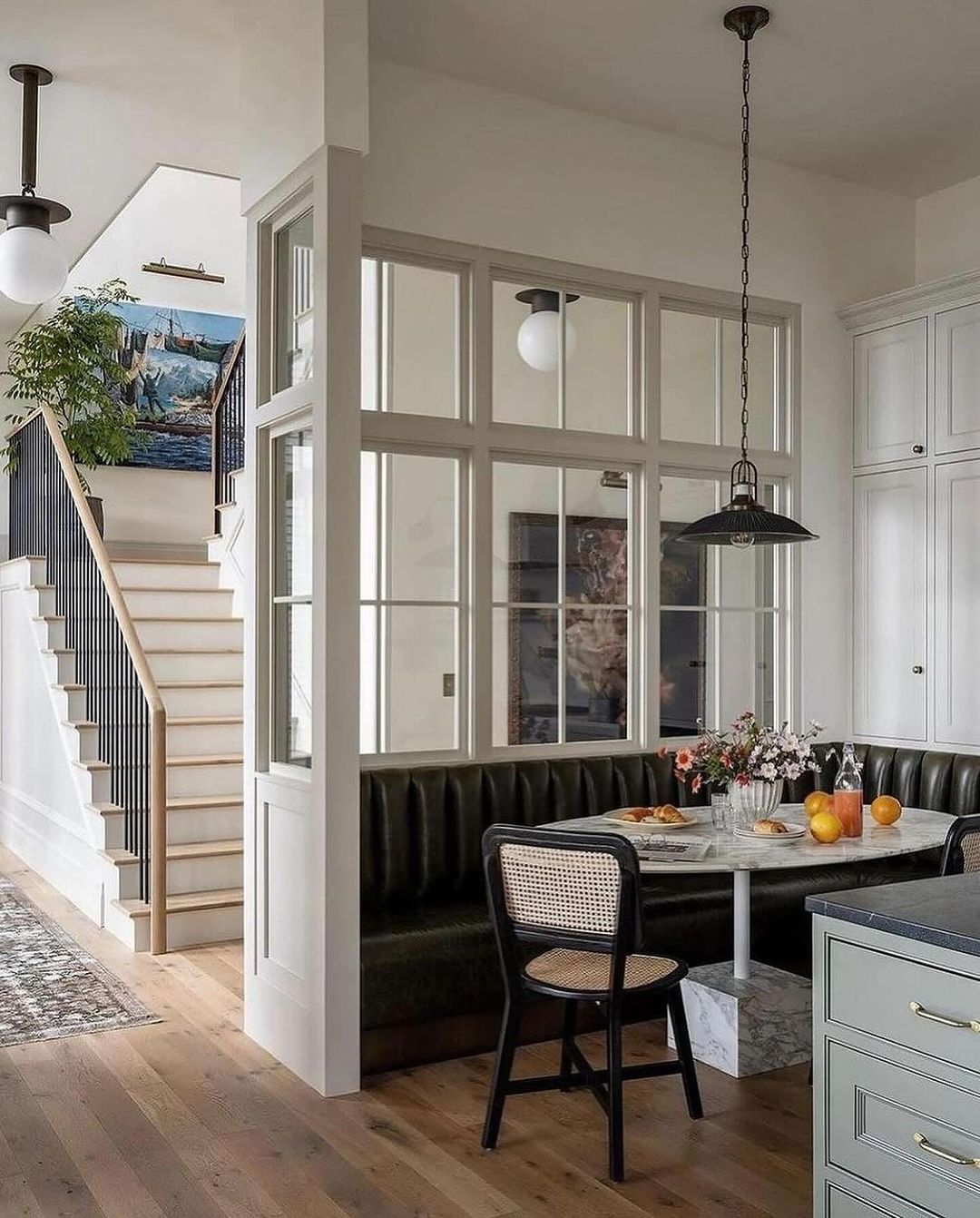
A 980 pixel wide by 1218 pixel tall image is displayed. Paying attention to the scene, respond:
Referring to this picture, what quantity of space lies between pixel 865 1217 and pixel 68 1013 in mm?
3104

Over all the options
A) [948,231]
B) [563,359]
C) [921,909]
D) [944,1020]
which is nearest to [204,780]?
[563,359]

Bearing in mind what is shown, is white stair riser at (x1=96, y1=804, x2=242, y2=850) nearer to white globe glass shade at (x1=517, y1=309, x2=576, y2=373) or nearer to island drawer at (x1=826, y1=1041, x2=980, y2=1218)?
white globe glass shade at (x1=517, y1=309, x2=576, y2=373)

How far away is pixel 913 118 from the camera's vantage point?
192 inches

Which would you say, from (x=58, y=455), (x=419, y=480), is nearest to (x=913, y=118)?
(x=419, y=480)

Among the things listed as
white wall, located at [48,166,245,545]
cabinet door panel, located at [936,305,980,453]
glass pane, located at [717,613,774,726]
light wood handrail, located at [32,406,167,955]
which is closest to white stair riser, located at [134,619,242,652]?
light wood handrail, located at [32,406,167,955]

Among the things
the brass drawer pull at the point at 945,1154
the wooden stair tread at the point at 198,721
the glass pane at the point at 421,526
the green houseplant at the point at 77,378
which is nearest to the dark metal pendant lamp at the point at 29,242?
the glass pane at the point at 421,526

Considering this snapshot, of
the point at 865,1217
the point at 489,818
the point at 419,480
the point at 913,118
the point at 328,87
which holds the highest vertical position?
the point at 913,118

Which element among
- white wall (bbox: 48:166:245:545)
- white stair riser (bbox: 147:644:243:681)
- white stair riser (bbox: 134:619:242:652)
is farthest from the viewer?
white wall (bbox: 48:166:245:545)

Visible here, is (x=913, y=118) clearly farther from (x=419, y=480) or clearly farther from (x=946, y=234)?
(x=419, y=480)

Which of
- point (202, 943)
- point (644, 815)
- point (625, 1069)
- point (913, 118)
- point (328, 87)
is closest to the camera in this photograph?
point (625, 1069)

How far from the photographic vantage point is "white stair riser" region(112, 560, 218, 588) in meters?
7.52

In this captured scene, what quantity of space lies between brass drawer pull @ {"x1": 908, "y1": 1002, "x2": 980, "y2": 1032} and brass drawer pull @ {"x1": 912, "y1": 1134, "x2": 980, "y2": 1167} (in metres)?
0.20

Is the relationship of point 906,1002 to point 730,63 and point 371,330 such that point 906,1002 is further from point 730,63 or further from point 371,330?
point 730,63

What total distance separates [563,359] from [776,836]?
6.96 feet
